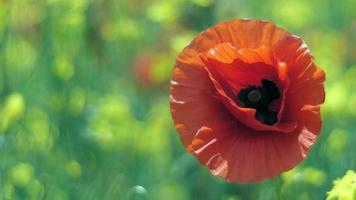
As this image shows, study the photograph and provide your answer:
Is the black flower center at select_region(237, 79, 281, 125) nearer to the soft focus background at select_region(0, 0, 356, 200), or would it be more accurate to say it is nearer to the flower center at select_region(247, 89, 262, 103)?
the flower center at select_region(247, 89, 262, 103)

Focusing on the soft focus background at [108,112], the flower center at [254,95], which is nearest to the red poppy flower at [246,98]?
the flower center at [254,95]

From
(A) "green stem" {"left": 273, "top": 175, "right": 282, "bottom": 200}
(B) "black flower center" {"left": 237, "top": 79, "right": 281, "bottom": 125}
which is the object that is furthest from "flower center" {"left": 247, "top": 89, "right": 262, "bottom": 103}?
(A) "green stem" {"left": 273, "top": 175, "right": 282, "bottom": 200}

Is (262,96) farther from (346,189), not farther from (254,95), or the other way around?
(346,189)

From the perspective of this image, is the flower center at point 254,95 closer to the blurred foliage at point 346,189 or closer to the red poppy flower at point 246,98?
the red poppy flower at point 246,98

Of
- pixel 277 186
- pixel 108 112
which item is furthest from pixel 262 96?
pixel 108 112

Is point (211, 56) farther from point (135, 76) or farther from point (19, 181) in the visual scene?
point (135, 76)

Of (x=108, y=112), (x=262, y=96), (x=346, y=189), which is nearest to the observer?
(x=346, y=189)

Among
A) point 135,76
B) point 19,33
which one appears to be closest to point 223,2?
point 135,76
